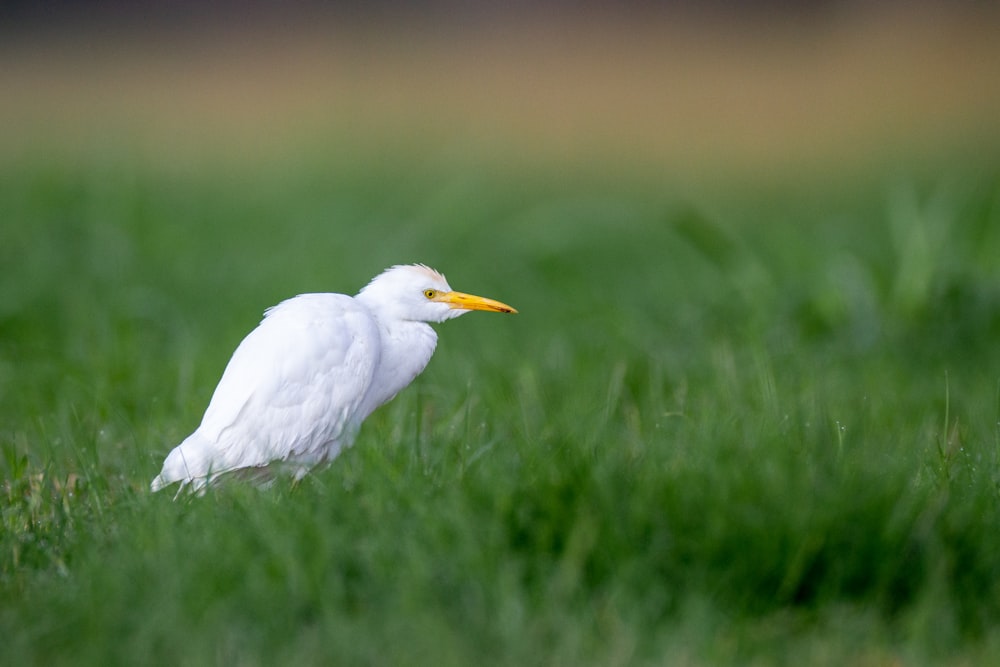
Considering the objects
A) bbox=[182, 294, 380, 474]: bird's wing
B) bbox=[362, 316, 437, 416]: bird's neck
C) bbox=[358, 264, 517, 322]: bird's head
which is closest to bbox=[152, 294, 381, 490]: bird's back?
bbox=[182, 294, 380, 474]: bird's wing

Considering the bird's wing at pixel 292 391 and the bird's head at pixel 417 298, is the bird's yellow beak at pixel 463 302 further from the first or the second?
the bird's wing at pixel 292 391

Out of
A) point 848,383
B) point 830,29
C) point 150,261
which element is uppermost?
point 830,29

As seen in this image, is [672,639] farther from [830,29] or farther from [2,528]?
[830,29]

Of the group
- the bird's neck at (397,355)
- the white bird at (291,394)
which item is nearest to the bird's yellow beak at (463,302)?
the bird's neck at (397,355)

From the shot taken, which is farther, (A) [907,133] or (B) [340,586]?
(A) [907,133]

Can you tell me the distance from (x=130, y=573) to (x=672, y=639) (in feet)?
4.00

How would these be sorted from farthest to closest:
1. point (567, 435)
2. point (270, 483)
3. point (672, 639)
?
point (270, 483) → point (567, 435) → point (672, 639)

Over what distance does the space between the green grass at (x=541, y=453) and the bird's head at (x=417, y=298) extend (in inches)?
15.5

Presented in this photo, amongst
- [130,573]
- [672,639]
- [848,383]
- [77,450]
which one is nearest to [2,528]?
[77,450]

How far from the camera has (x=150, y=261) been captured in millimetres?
7184

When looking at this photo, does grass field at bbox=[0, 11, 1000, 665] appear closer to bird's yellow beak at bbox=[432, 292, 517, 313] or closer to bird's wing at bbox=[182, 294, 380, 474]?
bird's wing at bbox=[182, 294, 380, 474]

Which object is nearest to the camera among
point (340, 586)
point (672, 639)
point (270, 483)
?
point (672, 639)

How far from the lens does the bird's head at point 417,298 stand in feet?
13.1

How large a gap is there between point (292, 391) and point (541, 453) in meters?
0.87
